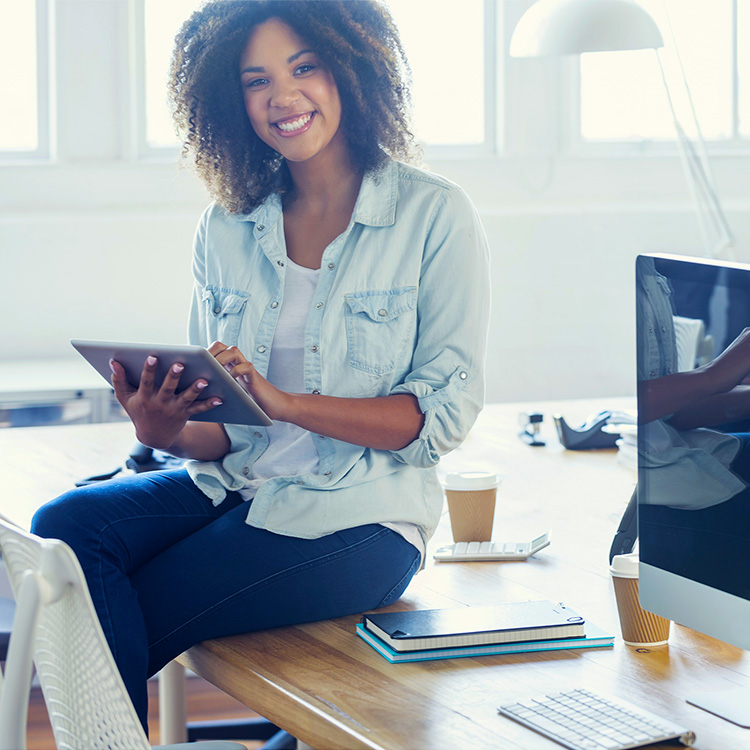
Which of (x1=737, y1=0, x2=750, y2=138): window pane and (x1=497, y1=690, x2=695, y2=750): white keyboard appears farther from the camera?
(x1=737, y1=0, x2=750, y2=138): window pane

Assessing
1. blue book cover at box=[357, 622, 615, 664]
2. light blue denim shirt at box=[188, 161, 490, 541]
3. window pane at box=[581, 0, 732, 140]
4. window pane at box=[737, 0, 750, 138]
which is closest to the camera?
blue book cover at box=[357, 622, 615, 664]

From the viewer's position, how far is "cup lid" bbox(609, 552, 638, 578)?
124 centimetres

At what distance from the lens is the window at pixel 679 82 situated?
4.46 meters

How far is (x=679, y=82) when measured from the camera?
14.7 ft

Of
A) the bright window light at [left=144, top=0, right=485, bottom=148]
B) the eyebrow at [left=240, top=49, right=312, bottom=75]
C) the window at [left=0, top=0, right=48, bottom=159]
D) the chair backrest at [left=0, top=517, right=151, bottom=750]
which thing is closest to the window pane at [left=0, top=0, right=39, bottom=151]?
the window at [left=0, top=0, right=48, bottom=159]

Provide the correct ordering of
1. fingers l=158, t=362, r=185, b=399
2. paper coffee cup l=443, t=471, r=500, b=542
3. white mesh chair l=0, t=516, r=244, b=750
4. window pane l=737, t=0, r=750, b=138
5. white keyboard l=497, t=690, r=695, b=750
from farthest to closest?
1. window pane l=737, t=0, r=750, b=138
2. paper coffee cup l=443, t=471, r=500, b=542
3. fingers l=158, t=362, r=185, b=399
4. white keyboard l=497, t=690, r=695, b=750
5. white mesh chair l=0, t=516, r=244, b=750

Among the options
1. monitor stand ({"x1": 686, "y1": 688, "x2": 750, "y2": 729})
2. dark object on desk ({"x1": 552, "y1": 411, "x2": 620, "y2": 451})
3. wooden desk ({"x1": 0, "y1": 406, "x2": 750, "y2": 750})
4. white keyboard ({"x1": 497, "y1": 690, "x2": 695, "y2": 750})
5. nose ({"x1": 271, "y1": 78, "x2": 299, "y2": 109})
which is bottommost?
wooden desk ({"x1": 0, "y1": 406, "x2": 750, "y2": 750})

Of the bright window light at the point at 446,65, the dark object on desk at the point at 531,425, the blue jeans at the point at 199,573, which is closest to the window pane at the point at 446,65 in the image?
the bright window light at the point at 446,65

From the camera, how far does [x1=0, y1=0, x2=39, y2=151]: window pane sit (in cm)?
390

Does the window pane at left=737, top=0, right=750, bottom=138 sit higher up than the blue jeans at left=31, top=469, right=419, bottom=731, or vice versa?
the window pane at left=737, top=0, right=750, bottom=138

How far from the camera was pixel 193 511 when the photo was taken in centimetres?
146

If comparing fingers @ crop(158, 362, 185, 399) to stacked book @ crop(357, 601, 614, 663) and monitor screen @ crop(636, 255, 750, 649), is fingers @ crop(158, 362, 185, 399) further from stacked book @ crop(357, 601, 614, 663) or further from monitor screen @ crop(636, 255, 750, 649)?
monitor screen @ crop(636, 255, 750, 649)

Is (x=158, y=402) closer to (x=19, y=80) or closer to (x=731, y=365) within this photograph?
(x=731, y=365)

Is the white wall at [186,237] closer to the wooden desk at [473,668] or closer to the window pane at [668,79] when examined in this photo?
the window pane at [668,79]
